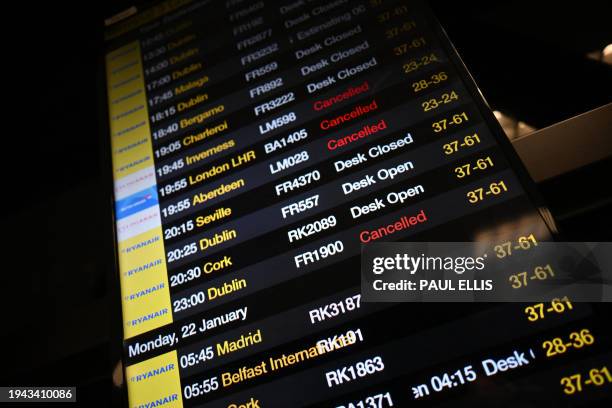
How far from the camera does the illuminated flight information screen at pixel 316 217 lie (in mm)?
1563

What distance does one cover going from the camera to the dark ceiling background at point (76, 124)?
2.88 m

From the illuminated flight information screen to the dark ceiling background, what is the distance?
453mm

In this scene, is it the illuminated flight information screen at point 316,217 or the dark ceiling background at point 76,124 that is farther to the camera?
the dark ceiling background at point 76,124

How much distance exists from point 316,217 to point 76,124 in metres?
2.66

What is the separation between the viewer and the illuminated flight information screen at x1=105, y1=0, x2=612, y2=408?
5.13ft

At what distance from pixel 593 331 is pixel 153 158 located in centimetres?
207

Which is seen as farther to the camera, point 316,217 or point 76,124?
point 76,124

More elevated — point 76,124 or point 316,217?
point 76,124

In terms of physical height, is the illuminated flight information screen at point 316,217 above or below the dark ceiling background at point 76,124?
below

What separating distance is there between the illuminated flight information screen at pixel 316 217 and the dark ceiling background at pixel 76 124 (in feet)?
1.49

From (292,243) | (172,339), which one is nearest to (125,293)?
(172,339)

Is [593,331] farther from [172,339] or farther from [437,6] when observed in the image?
[437,6]

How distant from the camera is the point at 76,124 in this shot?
12.4 ft

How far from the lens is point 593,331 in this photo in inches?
56.9
